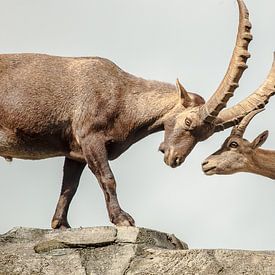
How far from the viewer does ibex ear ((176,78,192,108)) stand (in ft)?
43.9

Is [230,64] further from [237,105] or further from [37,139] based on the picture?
[37,139]

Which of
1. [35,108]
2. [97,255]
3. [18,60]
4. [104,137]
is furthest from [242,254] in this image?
[18,60]

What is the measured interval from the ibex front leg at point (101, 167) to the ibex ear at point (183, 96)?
1.41 metres

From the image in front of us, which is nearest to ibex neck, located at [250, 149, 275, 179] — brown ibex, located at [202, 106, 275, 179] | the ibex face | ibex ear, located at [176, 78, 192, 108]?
brown ibex, located at [202, 106, 275, 179]

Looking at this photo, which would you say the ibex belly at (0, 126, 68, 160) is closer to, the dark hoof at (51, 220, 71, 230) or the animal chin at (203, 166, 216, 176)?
the dark hoof at (51, 220, 71, 230)

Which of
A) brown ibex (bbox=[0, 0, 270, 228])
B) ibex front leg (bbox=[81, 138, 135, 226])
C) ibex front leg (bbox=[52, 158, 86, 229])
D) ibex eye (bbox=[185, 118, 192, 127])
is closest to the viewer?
ibex front leg (bbox=[81, 138, 135, 226])

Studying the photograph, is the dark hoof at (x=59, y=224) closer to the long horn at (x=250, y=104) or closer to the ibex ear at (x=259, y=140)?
the long horn at (x=250, y=104)

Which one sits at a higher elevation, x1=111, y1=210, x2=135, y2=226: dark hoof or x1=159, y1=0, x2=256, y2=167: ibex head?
x1=159, y1=0, x2=256, y2=167: ibex head

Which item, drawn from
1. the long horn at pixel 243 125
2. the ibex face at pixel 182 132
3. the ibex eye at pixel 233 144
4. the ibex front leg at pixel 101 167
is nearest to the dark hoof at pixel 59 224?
the ibex front leg at pixel 101 167

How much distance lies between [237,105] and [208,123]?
3.50ft

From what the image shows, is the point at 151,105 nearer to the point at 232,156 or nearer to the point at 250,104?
the point at 250,104

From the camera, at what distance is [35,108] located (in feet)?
42.5

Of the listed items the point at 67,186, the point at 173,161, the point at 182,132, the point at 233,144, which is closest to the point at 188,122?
the point at 182,132

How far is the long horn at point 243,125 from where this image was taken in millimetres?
14352
